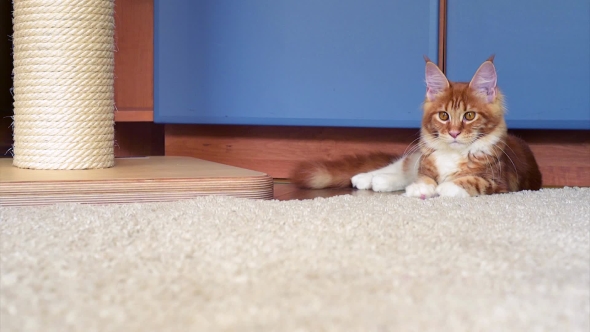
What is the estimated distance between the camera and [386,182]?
1833 mm

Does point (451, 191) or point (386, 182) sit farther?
point (386, 182)

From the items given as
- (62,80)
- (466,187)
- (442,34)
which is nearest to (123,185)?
(62,80)

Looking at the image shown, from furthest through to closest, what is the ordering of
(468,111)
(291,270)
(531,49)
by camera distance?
(531,49) → (468,111) → (291,270)

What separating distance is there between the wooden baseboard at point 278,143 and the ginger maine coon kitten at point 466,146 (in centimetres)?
38

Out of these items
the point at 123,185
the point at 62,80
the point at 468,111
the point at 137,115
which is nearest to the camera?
the point at 123,185

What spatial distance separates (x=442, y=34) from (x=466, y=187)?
0.62 m

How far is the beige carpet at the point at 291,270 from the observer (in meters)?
0.58

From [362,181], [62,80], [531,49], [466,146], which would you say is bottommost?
[362,181]

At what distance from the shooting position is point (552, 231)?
99 centimetres

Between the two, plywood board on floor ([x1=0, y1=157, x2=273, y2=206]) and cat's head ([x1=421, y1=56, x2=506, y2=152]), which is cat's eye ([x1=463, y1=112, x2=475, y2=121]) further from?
plywood board on floor ([x1=0, y1=157, x2=273, y2=206])

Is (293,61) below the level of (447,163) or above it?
above

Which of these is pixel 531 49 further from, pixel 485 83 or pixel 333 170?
pixel 333 170

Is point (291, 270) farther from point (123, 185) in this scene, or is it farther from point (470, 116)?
point (470, 116)

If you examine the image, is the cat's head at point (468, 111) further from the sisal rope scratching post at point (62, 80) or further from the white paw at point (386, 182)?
the sisal rope scratching post at point (62, 80)
